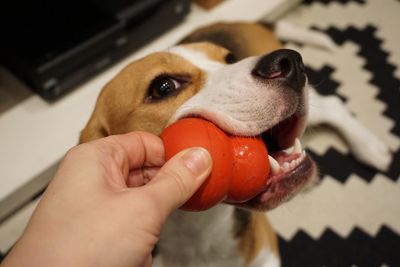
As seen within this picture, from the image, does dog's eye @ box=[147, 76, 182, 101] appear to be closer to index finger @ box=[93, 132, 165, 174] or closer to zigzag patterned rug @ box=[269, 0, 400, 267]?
index finger @ box=[93, 132, 165, 174]

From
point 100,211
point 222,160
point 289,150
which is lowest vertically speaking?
point 289,150

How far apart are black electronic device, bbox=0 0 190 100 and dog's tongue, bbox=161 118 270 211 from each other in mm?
1119

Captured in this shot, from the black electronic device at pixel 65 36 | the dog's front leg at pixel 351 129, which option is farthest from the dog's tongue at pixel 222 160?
the black electronic device at pixel 65 36

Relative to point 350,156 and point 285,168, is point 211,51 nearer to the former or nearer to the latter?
point 285,168

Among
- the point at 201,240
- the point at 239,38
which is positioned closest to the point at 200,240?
the point at 201,240

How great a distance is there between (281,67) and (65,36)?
119 centimetres

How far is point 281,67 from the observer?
94cm

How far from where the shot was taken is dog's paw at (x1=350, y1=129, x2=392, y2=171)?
5.96ft

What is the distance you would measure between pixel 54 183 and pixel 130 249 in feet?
0.54

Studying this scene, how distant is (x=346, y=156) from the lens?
74.7 inches

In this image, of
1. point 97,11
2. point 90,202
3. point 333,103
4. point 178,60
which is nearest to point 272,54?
point 178,60

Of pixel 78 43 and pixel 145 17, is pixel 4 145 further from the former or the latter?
pixel 145 17

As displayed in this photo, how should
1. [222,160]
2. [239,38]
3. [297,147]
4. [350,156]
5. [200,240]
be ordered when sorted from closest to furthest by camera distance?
[222,160] < [297,147] < [200,240] < [239,38] < [350,156]

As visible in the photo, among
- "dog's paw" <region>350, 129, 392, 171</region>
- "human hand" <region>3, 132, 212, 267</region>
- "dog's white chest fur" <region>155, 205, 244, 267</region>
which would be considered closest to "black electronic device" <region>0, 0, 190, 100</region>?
"dog's white chest fur" <region>155, 205, 244, 267</region>
